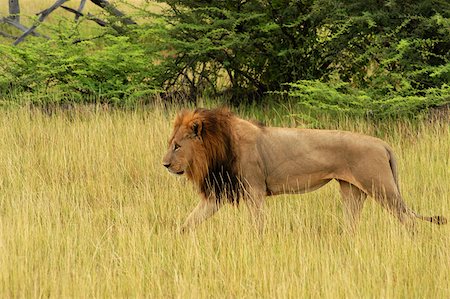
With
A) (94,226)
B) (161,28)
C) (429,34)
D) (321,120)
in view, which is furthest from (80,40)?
(94,226)

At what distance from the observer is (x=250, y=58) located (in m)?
11.3

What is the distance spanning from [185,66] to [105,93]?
1.23 m

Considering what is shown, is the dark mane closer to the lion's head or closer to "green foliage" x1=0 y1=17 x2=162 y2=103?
the lion's head

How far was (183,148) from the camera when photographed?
5.42 m

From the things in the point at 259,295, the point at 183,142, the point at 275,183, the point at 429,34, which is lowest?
the point at 259,295

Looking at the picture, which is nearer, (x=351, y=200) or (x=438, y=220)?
(x=438, y=220)

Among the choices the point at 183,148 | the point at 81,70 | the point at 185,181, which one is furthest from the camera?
the point at 81,70

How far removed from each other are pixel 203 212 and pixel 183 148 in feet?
1.52

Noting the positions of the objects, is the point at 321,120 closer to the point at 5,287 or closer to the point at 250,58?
the point at 250,58

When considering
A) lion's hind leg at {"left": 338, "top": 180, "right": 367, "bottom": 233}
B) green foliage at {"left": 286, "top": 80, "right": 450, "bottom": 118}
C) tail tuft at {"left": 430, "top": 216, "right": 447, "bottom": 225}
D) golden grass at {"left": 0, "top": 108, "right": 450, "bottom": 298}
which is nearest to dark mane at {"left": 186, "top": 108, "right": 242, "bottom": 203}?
golden grass at {"left": 0, "top": 108, "right": 450, "bottom": 298}

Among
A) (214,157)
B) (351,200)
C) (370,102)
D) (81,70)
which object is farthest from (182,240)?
(81,70)

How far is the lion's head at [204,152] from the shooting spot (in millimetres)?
5414

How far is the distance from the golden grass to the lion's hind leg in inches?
3.8

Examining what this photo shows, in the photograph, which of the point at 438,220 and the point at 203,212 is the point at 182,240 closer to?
the point at 203,212
